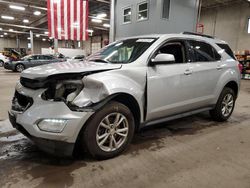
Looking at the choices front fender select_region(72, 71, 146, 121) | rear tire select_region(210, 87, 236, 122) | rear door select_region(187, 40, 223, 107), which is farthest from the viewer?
rear tire select_region(210, 87, 236, 122)

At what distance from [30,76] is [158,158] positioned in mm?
1728

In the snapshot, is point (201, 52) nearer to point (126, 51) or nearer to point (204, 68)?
point (204, 68)

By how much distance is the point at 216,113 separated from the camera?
373cm

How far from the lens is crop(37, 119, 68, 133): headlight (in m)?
1.97

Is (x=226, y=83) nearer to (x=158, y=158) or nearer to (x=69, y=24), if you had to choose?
(x=158, y=158)

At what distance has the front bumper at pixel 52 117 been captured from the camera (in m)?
1.99

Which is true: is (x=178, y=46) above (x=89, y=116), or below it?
above

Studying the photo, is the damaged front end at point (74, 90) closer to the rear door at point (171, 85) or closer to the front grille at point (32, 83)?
the front grille at point (32, 83)

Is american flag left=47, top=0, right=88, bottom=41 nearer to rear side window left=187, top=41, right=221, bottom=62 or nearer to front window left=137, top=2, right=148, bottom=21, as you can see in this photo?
front window left=137, top=2, right=148, bottom=21

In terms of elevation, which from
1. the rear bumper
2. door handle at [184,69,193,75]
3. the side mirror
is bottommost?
the rear bumper

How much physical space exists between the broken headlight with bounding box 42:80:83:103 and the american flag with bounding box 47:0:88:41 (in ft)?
26.0

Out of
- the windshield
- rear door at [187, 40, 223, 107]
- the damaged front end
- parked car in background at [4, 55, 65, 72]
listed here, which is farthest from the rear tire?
parked car in background at [4, 55, 65, 72]

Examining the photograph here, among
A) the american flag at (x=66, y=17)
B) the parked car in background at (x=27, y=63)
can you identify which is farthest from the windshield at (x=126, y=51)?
the parked car in background at (x=27, y=63)

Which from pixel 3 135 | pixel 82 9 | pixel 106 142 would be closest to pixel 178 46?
pixel 106 142
